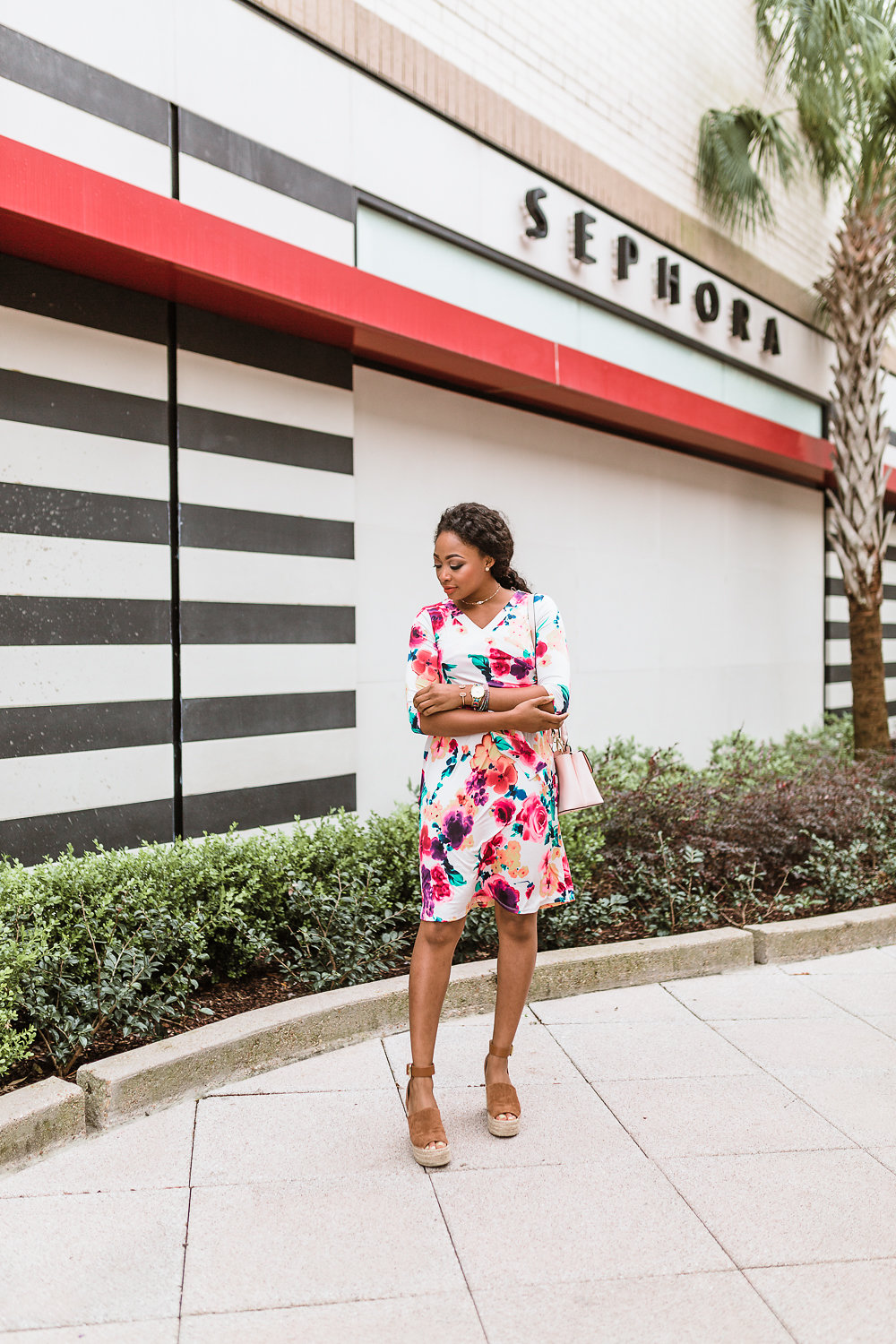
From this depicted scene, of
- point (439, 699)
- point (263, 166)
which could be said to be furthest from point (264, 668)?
point (439, 699)

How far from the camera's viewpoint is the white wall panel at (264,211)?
5.32 metres

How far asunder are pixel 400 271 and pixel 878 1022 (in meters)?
5.00

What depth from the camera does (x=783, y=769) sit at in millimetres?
8180

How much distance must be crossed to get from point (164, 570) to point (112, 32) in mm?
2588

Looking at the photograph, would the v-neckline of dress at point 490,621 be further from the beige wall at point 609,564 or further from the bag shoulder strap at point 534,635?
the beige wall at point 609,564

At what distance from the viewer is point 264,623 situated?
5812 millimetres

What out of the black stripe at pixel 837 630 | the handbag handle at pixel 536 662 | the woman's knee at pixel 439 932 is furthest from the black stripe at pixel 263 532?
the black stripe at pixel 837 630

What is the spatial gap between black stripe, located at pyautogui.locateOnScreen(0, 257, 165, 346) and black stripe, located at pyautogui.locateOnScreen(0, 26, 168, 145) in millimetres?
761

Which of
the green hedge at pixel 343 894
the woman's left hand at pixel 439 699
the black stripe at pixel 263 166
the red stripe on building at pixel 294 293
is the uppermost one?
the black stripe at pixel 263 166

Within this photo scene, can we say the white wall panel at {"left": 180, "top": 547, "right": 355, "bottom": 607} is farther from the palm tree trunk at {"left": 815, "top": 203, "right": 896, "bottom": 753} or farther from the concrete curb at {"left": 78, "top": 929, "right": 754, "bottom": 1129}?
the palm tree trunk at {"left": 815, "top": 203, "right": 896, "bottom": 753}

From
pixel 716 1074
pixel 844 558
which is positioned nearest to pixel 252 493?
pixel 716 1074

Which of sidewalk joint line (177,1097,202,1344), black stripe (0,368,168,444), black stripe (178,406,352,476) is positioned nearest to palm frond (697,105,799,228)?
black stripe (178,406,352,476)

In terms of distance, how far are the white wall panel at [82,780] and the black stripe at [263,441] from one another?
5.46 feet

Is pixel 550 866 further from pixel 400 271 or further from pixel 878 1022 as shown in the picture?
pixel 400 271
